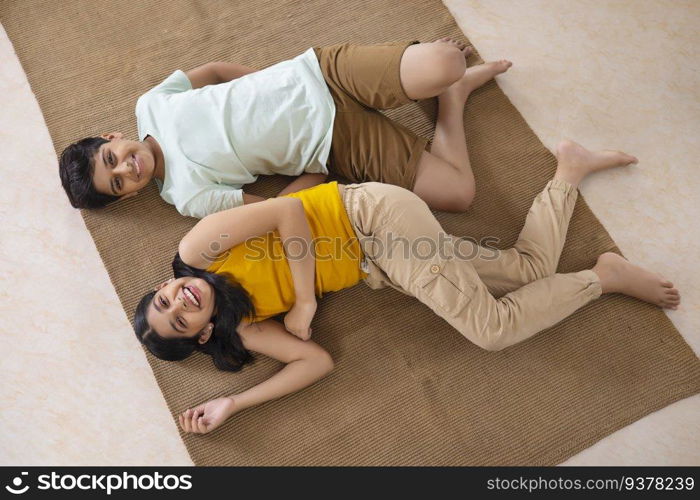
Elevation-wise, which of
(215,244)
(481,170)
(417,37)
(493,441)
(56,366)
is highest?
(417,37)

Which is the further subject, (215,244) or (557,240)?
(557,240)

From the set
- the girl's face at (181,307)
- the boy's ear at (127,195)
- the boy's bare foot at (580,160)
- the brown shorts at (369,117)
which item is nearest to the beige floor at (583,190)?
the boy's bare foot at (580,160)

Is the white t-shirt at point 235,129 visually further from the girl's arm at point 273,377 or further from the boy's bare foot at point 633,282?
the boy's bare foot at point 633,282

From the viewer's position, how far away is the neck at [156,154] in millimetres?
1372

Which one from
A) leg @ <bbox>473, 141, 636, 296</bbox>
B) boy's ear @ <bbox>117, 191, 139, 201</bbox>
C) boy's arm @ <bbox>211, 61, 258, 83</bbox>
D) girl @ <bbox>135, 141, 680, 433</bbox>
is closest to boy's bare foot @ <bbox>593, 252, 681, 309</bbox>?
girl @ <bbox>135, 141, 680, 433</bbox>

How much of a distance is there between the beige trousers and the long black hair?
11.0 inches

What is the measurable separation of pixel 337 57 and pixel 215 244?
49 cm

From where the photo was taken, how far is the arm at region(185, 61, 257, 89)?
145 cm

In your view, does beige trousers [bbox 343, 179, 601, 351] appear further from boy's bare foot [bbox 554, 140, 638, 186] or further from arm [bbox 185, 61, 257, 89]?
arm [bbox 185, 61, 257, 89]

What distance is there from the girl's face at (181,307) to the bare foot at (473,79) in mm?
741

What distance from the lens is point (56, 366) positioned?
141cm

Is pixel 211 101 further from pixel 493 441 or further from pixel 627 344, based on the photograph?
pixel 627 344

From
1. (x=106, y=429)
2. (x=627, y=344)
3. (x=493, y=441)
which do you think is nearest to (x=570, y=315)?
(x=627, y=344)

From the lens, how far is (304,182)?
4.67 feet
